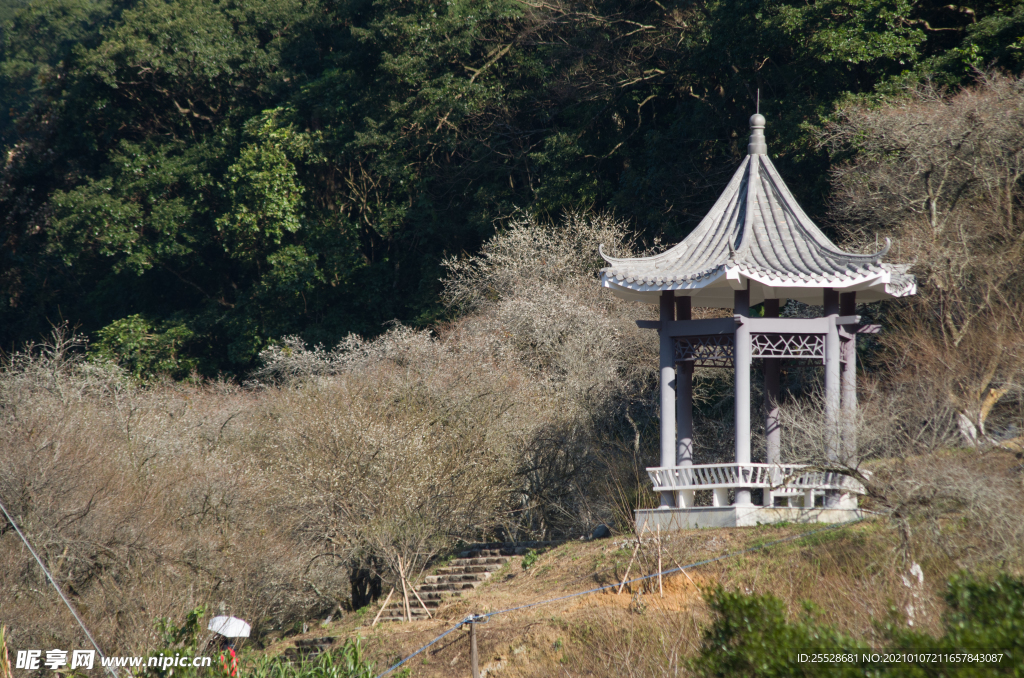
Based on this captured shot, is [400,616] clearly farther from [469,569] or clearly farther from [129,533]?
[129,533]

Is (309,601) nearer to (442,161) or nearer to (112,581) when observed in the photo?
(112,581)

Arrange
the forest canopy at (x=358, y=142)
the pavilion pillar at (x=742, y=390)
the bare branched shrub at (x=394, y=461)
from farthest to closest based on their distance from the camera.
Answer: the forest canopy at (x=358, y=142)
the bare branched shrub at (x=394, y=461)
the pavilion pillar at (x=742, y=390)

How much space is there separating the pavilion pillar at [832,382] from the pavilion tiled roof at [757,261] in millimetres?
301

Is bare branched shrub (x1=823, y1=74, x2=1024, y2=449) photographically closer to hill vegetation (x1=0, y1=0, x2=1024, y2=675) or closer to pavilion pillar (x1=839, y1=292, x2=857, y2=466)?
hill vegetation (x1=0, y1=0, x2=1024, y2=675)

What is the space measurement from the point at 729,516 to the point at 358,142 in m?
21.0

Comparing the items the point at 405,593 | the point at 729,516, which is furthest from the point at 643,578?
the point at 405,593

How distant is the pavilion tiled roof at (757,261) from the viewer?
12.7 meters

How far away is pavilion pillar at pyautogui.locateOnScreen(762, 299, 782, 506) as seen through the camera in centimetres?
A: 1385

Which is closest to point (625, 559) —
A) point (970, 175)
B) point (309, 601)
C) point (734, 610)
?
point (734, 610)

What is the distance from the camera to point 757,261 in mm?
13125

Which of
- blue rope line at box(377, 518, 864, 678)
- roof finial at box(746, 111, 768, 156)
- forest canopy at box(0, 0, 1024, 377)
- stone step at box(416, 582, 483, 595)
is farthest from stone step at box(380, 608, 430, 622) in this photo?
forest canopy at box(0, 0, 1024, 377)

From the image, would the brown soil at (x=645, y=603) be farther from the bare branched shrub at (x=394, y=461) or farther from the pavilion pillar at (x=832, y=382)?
the bare branched shrub at (x=394, y=461)

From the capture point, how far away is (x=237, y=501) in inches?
679

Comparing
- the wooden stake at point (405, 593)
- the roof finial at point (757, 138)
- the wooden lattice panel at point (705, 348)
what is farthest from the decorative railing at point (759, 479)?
the roof finial at point (757, 138)
